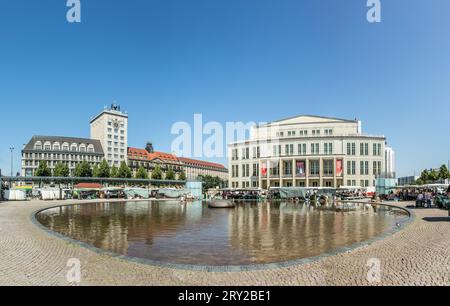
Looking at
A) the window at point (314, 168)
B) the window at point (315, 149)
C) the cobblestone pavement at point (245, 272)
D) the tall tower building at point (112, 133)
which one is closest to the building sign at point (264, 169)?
the window at point (314, 168)

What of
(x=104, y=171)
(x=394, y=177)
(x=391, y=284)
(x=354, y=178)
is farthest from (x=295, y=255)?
(x=104, y=171)

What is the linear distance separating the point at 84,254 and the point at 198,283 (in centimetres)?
517

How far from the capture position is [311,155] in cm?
8756

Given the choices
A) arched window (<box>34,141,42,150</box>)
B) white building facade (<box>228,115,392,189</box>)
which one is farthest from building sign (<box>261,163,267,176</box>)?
arched window (<box>34,141,42,150</box>)

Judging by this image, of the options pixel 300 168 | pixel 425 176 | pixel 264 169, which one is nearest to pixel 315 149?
pixel 300 168

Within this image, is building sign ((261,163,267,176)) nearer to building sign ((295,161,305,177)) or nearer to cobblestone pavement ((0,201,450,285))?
building sign ((295,161,305,177))

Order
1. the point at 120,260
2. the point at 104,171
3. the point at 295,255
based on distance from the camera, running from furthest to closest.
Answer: the point at 104,171
the point at 295,255
the point at 120,260

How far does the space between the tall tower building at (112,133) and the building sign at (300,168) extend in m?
91.4

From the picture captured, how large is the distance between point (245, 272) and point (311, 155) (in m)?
82.8

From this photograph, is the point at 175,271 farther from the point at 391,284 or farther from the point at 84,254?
the point at 391,284

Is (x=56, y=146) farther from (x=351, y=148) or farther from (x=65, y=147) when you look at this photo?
(x=351, y=148)

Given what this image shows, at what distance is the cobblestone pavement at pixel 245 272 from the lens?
762 cm

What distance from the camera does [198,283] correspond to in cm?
755
